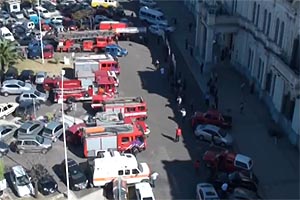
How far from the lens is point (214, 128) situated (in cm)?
3978

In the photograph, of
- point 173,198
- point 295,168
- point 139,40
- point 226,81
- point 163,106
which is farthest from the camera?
point 139,40

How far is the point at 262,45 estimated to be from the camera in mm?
46125

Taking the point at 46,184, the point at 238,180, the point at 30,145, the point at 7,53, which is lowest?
the point at 46,184

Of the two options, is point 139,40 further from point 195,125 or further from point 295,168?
point 295,168

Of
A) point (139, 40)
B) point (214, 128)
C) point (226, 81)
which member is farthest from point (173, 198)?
point (139, 40)

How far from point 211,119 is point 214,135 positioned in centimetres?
236

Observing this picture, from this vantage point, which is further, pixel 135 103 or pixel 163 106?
pixel 163 106

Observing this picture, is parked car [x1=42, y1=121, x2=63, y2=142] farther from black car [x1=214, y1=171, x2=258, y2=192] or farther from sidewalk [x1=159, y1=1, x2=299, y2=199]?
sidewalk [x1=159, y1=1, x2=299, y2=199]

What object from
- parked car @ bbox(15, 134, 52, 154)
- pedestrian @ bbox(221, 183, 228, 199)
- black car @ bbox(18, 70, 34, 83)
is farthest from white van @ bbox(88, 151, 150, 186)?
black car @ bbox(18, 70, 34, 83)

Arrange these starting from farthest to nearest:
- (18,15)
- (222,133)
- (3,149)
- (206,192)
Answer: (18,15) < (222,133) < (3,149) < (206,192)

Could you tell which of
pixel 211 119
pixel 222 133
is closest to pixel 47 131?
pixel 211 119

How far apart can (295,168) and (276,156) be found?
5.61 feet

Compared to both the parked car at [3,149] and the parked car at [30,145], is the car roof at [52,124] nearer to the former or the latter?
the parked car at [30,145]

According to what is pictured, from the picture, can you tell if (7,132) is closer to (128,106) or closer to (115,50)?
(128,106)
